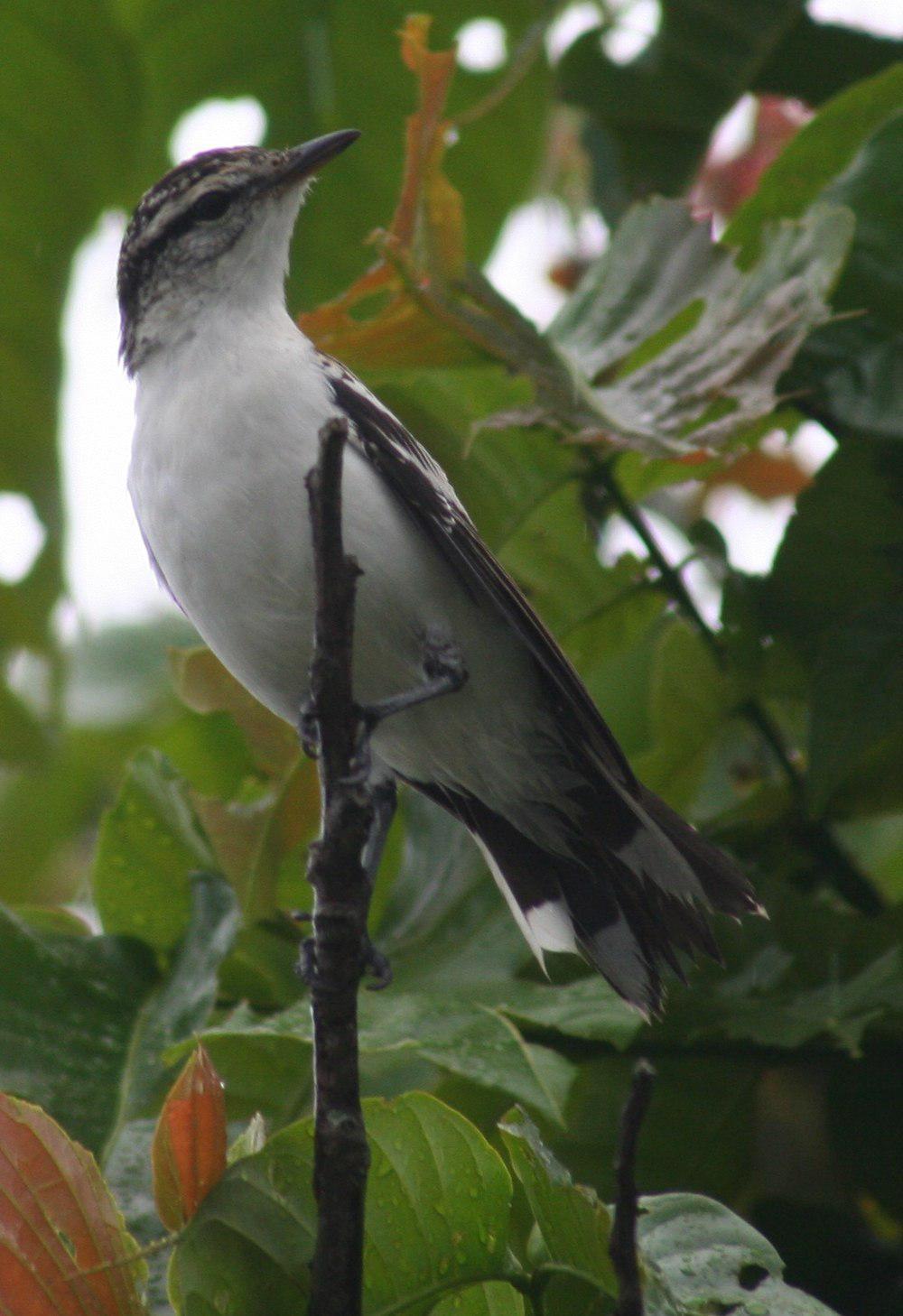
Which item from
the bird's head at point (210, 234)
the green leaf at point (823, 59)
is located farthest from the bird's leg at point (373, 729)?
the green leaf at point (823, 59)

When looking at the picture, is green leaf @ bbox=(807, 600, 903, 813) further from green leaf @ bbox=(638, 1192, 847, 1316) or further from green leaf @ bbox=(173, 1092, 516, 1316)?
green leaf @ bbox=(173, 1092, 516, 1316)

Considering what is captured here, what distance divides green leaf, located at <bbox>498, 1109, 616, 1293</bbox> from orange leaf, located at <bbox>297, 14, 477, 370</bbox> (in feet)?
5.81

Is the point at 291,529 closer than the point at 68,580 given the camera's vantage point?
Yes

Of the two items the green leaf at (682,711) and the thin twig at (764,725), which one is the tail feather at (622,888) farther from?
the thin twig at (764,725)

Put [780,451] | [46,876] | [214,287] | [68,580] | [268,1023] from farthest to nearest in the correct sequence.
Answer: [46,876] < [780,451] < [68,580] < [214,287] < [268,1023]

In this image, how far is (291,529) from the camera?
292cm

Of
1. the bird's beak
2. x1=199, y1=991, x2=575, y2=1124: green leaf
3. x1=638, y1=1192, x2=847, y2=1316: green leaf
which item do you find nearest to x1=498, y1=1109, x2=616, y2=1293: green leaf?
x1=638, y1=1192, x2=847, y2=1316: green leaf

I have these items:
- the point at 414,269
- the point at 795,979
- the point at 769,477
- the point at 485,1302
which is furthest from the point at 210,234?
the point at 485,1302

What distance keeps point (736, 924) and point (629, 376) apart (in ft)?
4.12

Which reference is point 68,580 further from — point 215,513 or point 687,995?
point 687,995

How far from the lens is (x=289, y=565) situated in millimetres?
2939

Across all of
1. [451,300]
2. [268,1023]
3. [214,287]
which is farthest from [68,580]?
[268,1023]

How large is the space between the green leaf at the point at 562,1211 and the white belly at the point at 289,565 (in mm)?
1202

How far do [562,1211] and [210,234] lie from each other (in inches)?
105
